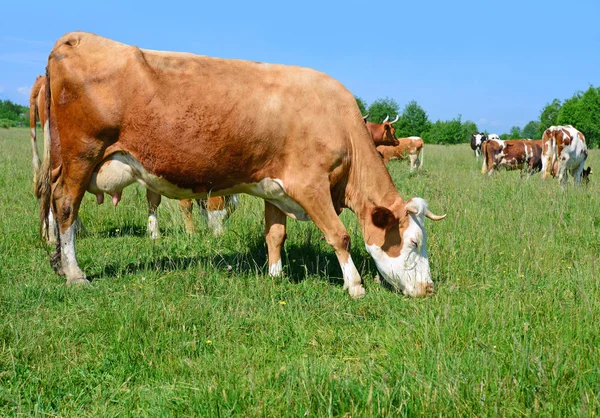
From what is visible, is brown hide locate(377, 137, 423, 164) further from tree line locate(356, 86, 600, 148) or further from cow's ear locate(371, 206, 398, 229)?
tree line locate(356, 86, 600, 148)

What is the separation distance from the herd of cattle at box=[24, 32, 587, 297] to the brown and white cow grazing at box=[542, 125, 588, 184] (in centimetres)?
1103

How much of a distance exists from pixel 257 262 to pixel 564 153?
11.8 m

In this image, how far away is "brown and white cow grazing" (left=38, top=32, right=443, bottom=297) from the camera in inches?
199

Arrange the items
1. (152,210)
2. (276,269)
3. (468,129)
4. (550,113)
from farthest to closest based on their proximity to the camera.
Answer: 1. (468,129)
2. (550,113)
3. (152,210)
4. (276,269)

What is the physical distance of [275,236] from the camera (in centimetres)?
612

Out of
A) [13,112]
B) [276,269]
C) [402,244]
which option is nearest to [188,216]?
[276,269]

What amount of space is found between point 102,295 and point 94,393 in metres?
1.66

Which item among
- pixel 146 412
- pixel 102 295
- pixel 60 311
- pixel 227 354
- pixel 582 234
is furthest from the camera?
pixel 582 234

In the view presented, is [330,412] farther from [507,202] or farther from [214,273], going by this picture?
[507,202]

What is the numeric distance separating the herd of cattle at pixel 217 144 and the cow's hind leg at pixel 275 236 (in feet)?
1.19

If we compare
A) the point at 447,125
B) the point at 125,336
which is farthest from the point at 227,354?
the point at 447,125

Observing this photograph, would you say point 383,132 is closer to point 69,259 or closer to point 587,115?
point 69,259

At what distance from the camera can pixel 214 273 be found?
5.46 meters

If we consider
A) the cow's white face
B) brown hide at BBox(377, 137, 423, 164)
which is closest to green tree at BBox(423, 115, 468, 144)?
the cow's white face
